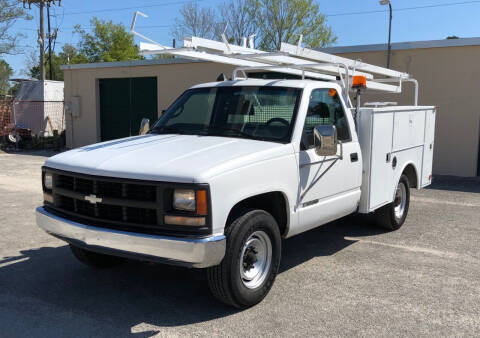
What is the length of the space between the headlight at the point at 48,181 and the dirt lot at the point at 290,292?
1000 millimetres

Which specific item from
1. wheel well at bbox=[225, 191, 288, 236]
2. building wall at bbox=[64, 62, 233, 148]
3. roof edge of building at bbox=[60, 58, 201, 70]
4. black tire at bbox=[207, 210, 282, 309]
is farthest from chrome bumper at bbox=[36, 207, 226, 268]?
roof edge of building at bbox=[60, 58, 201, 70]

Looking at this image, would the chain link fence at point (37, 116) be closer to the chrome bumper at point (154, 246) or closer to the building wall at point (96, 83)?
the building wall at point (96, 83)

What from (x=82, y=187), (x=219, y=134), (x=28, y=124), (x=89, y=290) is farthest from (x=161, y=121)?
(x=28, y=124)

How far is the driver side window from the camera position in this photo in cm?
491

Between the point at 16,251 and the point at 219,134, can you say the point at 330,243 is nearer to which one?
the point at 219,134

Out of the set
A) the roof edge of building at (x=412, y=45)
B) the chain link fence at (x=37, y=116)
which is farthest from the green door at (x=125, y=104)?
the roof edge of building at (x=412, y=45)

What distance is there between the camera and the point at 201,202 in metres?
3.67

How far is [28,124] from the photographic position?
2602 cm

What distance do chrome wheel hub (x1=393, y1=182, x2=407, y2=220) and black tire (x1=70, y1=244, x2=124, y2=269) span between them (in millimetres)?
3965

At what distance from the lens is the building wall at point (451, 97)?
11.9 metres

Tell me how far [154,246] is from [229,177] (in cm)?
78

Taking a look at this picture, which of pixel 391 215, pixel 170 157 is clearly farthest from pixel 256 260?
pixel 391 215

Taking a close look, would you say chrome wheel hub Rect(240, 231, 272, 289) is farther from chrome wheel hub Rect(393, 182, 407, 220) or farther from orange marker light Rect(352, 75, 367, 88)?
chrome wheel hub Rect(393, 182, 407, 220)

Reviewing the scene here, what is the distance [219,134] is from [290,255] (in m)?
1.82
